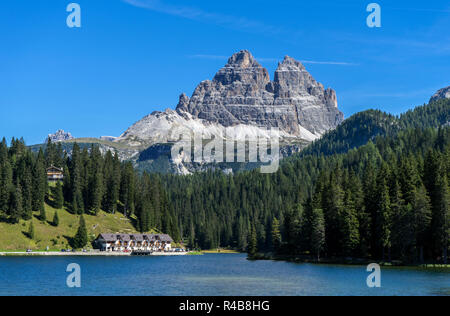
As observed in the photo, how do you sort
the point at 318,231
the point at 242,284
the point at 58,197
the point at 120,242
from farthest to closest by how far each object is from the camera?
the point at 120,242 → the point at 58,197 → the point at 318,231 → the point at 242,284

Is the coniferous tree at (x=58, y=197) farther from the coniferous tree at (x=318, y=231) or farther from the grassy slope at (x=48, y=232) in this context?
the coniferous tree at (x=318, y=231)

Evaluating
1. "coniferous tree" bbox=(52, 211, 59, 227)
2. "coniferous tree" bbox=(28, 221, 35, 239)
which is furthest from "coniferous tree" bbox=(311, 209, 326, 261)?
"coniferous tree" bbox=(52, 211, 59, 227)

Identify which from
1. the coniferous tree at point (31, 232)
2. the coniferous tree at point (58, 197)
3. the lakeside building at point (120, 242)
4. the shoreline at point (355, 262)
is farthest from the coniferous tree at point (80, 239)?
the shoreline at point (355, 262)

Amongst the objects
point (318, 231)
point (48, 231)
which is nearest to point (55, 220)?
point (48, 231)

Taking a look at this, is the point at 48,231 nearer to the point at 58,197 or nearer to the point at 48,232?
the point at 48,232

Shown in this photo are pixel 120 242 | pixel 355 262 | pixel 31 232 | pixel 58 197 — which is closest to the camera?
pixel 355 262

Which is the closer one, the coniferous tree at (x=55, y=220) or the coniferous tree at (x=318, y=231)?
the coniferous tree at (x=318, y=231)

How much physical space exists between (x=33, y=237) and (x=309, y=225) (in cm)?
8803

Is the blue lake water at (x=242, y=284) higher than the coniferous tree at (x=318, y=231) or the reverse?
the reverse

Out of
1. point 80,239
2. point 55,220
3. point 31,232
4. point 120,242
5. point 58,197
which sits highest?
point 58,197

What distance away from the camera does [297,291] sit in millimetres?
67875
